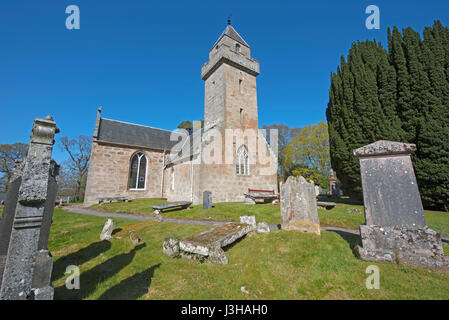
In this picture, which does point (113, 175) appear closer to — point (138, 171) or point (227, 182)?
point (138, 171)

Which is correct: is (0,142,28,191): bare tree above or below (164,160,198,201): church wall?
above

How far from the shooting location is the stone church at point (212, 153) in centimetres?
1439

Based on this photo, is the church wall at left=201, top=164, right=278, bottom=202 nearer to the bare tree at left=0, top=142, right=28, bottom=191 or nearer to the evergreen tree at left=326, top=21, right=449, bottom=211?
the evergreen tree at left=326, top=21, right=449, bottom=211

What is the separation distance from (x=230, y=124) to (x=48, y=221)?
13.2 metres

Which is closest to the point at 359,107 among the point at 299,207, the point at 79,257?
the point at 299,207

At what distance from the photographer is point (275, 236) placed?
18.5 ft

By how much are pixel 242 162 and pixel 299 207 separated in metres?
9.98

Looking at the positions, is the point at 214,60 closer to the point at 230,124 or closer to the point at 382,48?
the point at 230,124

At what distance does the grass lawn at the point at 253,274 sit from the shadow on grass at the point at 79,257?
0.06 feet

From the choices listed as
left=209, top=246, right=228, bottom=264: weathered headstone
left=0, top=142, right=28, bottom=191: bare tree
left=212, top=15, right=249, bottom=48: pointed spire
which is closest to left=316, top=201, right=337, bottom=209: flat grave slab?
left=209, top=246, right=228, bottom=264: weathered headstone

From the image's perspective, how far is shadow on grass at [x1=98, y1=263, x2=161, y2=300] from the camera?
3.11 m

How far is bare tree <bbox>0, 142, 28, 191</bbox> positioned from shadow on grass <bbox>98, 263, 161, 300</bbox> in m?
31.4

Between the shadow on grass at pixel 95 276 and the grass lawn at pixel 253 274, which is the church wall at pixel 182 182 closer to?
the grass lawn at pixel 253 274
